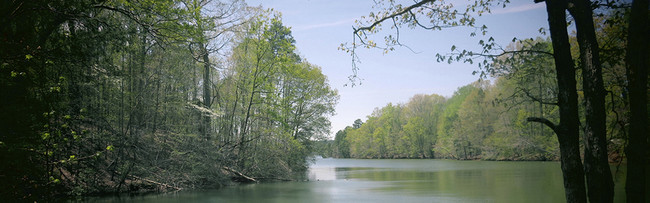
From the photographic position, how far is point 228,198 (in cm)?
1151

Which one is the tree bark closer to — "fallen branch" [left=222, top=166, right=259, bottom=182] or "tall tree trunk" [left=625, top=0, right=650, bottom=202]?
"tall tree trunk" [left=625, top=0, right=650, bottom=202]

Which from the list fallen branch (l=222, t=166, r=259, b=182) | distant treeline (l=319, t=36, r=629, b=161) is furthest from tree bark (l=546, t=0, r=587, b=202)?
fallen branch (l=222, t=166, r=259, b=182)

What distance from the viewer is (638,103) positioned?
4277 mm

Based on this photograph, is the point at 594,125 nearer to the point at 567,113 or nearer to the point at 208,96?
the point at 567,113

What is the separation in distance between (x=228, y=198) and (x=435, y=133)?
162 feet

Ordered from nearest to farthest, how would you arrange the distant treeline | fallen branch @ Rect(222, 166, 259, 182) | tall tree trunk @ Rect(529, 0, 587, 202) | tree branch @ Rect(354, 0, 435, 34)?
1. tall tree trunk @ Rect(529, 0, 587, 202)
2. tree branch @ Rect(354, 0, 435, 34)
3. fallen branch @ Rect(222, 166, 259, 182)
4. the distant treeline

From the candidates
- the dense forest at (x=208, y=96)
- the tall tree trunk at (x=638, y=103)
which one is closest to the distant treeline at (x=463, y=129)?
the dense forest at (x=208, y=96)

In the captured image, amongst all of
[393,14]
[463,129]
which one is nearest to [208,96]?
[393,14]

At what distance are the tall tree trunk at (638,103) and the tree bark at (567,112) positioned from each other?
50cm

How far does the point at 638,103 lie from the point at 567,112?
691 mm

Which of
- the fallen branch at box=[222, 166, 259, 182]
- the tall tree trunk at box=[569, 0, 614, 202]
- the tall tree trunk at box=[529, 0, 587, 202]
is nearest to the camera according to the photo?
the tall tree trunk at box=[569, 0, 614, 202]

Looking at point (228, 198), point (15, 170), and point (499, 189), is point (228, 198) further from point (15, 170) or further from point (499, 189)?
point (499, 189)

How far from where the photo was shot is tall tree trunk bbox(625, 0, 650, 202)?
4234mm

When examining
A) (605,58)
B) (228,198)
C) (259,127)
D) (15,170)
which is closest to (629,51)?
(605,58)
